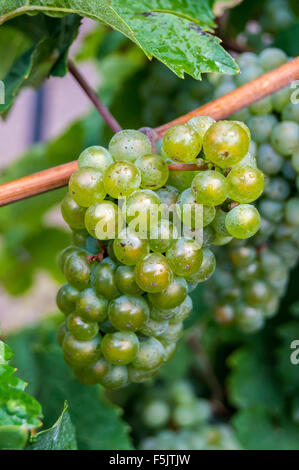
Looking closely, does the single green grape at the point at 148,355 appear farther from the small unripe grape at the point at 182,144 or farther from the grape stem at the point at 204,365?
the grape stem at the point at 204,365

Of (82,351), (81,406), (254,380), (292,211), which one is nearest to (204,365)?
(254,380)

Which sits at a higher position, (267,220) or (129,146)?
(129,146)

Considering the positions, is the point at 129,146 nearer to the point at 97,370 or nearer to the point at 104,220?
the point at 104,220

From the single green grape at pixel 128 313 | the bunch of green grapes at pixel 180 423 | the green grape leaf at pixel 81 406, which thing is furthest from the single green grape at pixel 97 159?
the bunch of green grapes at pixel 180 423

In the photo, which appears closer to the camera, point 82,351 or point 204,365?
point 82,351
